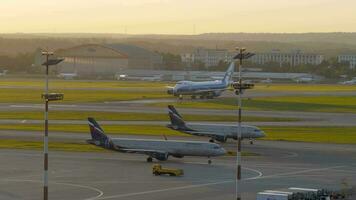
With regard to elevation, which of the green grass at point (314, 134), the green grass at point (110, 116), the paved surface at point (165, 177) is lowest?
the green grass at point (110, 116)

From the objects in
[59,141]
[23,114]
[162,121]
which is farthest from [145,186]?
[23,114]

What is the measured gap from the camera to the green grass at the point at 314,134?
10269 centimetres

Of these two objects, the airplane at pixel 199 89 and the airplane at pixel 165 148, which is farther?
the airplane at pixel 199 89

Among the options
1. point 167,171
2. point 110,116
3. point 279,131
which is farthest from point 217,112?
point 167,171

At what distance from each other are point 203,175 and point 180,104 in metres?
88.5

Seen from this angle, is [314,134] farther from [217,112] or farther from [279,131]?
[217,112]

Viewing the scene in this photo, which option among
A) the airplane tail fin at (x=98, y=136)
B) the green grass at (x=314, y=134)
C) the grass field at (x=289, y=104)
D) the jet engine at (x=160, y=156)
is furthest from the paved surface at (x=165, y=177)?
the grass field at (x=289, y=104)

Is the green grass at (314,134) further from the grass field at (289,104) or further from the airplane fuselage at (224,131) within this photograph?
the grass field at (289,104)

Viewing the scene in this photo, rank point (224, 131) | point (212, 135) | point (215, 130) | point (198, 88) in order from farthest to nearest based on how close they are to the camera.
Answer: point (198, 88) < point (212, 135) < point (215, 130) < point (224, 131)

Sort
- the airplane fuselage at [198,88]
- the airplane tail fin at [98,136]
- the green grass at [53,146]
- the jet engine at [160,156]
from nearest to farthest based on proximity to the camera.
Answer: the jet engine at [160,156]
the airplane tail fin at [98,136]
the green grass at [53,146]
the airplane fuselage at [198,88]

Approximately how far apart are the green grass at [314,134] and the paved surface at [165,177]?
9351 millimetres

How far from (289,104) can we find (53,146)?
7791 cm

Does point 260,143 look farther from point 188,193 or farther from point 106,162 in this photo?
point 188,193

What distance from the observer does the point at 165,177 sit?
7038 centimetres
